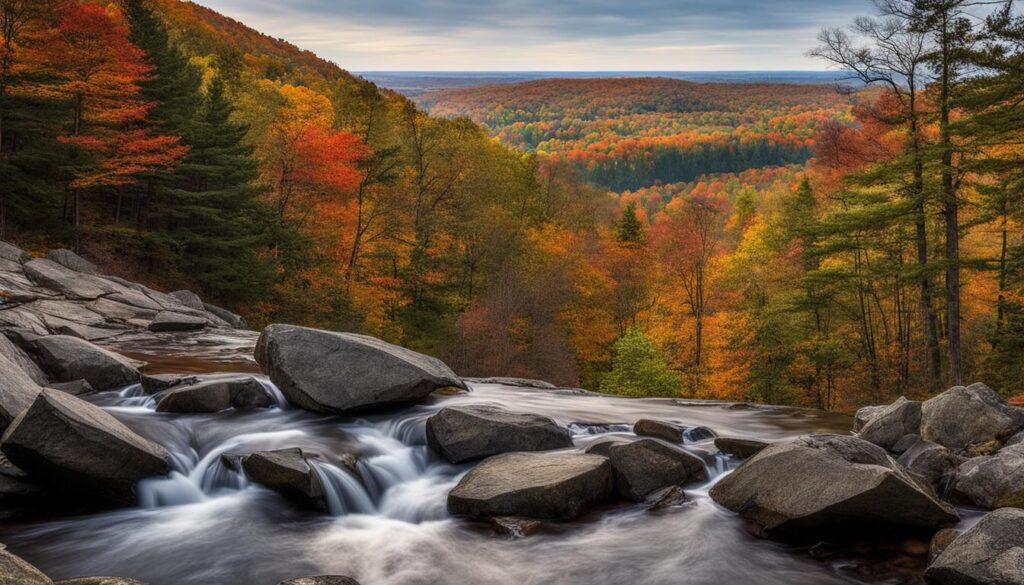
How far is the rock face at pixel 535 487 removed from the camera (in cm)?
832

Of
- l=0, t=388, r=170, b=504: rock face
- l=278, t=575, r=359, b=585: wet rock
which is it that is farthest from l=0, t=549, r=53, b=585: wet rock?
l=0, t=388, r=170, b=504: rock face

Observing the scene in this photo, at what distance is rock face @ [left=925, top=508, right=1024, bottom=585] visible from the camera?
5.86 m

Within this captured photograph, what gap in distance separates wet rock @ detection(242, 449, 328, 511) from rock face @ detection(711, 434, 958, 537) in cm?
517

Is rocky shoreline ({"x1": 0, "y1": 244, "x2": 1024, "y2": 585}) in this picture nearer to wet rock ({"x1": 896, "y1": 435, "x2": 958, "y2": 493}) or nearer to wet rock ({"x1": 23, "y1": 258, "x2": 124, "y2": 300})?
wet rock ({"x1": 896, "y1": 435, "x2": 958, "y2": 493})

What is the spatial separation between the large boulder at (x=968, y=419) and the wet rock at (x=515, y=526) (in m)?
6.62

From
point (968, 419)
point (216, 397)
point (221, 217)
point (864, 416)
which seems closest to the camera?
point (968, 419)

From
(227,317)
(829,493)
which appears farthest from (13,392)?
(227,317)

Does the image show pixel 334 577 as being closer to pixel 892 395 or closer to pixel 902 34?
pixel 902 34

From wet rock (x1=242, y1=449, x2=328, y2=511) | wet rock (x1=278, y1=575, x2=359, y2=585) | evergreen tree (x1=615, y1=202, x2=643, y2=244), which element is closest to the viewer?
wet rock (x1=278, y1=575, x2=359, y2=585)

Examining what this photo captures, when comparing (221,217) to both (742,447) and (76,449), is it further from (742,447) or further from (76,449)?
(742,447)

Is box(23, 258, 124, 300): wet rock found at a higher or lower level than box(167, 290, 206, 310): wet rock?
higher

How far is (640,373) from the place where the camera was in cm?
2922

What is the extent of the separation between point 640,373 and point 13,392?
2368 centimetres

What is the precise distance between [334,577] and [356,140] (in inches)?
1143
